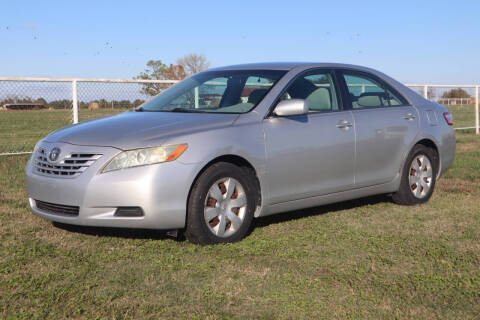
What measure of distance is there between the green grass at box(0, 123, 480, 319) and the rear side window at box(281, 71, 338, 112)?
3.75 ft

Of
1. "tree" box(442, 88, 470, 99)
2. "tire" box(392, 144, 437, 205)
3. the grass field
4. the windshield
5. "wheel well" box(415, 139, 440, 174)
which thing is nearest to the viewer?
the windshield

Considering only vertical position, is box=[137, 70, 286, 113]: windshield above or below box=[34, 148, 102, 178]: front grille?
→ above

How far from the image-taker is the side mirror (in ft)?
18.1

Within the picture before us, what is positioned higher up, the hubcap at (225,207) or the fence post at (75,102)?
the fence post at (75,102)

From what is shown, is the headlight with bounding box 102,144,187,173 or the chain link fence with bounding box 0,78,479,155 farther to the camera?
the chain link fence with bounding box 0,78,479,155

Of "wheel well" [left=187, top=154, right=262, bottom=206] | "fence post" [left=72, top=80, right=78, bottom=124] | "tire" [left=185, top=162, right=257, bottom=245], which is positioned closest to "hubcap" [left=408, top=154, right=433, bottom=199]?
"wheel well" [left=187, top=154, right=262, bottom=206]

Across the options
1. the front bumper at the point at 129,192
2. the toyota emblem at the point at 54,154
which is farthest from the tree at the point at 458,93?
the toyota emblem at the point at 54,154

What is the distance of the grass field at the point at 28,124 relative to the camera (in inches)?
438

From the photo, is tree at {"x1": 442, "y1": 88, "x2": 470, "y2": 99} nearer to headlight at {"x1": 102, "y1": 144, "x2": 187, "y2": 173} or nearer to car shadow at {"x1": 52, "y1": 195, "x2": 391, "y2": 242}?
car shadow at {"x1": 52, "y1": 195, "x2": 391, "y2": 242}

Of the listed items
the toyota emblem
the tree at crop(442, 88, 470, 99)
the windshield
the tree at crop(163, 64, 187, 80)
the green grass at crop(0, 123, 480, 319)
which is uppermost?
the tree at crop(163, 64, 187, 80)

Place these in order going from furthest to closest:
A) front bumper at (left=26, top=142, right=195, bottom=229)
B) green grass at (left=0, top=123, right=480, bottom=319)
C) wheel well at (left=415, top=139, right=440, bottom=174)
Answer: wheel well at (left=415, top=139, right=440, bottom=174)
front bumper at (left=26, top=142, right=195, bottom=229)
green grass at (left=0, top=123, right=480, bottom=319)

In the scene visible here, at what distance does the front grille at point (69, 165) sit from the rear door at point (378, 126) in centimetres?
269

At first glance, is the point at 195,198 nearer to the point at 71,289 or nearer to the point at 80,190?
the point at 80,190

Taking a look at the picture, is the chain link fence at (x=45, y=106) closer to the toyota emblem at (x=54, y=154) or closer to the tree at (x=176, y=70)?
the toyota emblem at (x=54, y=154)
